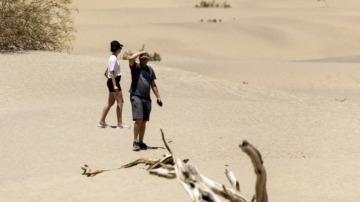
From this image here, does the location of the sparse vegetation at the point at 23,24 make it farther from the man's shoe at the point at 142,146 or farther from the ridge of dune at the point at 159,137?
the man's shoe at the point at 142,146

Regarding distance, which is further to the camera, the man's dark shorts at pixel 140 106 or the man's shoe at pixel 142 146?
the man's shoe at pixel 142 146

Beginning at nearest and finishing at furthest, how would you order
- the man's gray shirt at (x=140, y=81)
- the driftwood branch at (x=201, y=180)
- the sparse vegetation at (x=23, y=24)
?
the driftwood branch at (x=201, y=180)
the man's gray shirt at (x=140, y=81)
the sparse vegetation at (x=23, y=24)

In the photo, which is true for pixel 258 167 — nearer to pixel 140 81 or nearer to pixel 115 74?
pixel 140 81

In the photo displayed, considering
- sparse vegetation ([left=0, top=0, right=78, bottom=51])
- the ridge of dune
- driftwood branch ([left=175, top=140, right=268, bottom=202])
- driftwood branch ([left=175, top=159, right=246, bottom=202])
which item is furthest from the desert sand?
driftwood branch ([left=175, top=159, right=246, bottom=202])

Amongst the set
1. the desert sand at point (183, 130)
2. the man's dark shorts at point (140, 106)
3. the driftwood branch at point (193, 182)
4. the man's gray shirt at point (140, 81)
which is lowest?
the desert sand at point (183, 130)

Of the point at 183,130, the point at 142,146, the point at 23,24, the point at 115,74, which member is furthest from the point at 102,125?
the point at 23,24

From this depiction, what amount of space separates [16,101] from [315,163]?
26.8 ft

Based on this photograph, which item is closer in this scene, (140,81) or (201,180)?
(201,180)

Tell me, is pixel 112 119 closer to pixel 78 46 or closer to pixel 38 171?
pixel 38 171

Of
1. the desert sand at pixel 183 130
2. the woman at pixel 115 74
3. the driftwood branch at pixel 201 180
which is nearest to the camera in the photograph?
the driftwood branch at pixel 201 180

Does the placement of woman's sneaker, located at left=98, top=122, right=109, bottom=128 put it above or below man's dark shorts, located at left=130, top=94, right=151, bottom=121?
below

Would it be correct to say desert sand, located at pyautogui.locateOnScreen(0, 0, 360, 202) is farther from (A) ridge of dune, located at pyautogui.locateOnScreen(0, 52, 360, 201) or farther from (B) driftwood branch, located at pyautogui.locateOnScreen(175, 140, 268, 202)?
(B) driftwood branch, located at pyautogui.locateOnScreen(175, 140, 268, 202)

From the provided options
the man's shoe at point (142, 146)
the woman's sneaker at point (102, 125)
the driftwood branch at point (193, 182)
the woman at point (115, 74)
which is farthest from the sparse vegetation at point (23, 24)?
the driftwood branch at point (193, 182)

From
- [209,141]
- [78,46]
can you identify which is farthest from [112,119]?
[78,46]
